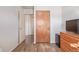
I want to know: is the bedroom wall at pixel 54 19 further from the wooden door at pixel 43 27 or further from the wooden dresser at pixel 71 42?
the wooden dresser at pixel 71 42

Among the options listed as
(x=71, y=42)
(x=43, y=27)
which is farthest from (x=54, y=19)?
(x=71, y=42)

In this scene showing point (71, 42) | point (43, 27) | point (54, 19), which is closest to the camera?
point (71, 42)

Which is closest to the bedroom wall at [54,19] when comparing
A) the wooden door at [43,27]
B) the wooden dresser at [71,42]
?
the wooden door at [43,27]

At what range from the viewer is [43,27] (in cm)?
669

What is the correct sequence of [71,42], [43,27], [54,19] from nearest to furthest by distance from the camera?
1. [71,42]
2. [54,19]
3. [43,27]

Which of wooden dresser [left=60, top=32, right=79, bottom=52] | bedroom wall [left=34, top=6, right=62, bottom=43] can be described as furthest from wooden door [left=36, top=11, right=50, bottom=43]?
wooden dresser [left=60, top=32, right=79, bottom=52]

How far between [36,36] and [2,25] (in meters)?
3.31

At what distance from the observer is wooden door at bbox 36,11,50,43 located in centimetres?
661

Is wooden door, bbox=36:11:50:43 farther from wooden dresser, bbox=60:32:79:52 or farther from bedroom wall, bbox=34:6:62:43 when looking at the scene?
wooden dresser, bbox=60:32:79:52

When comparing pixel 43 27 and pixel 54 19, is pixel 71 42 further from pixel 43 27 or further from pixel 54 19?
pixel 43 27

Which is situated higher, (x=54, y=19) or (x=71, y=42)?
(x=54, y=19)

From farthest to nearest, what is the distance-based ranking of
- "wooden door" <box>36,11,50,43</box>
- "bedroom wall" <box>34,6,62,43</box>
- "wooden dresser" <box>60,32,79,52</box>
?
1. "wooden door" <box>36,11,50,43</box>
2. "bedroom wall" <box>34,6,62,43</box>
3. "wooden dresser" <box>60,32,79,52</box>

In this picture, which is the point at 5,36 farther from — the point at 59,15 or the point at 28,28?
the point at 28,28

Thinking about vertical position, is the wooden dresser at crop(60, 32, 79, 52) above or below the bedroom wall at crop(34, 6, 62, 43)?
below
